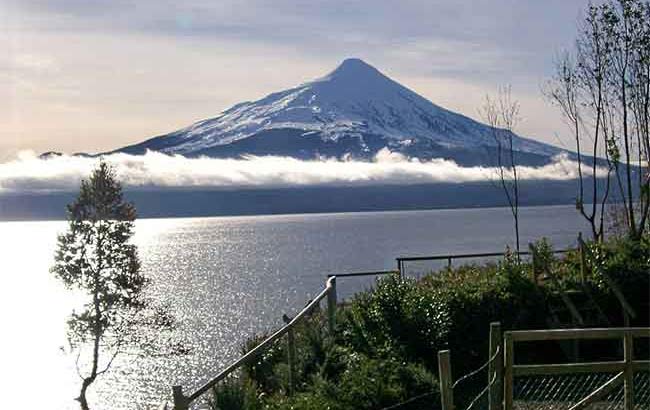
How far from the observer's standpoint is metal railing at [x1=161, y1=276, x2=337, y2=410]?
1040cm

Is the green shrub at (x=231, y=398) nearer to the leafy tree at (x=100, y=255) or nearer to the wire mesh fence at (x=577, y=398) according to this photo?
the wire mesh fence at (x=577, y=398)

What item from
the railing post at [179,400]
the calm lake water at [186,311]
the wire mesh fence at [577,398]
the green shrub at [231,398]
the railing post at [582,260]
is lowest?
the calm lake water at [186,311]

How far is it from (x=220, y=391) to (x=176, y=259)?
508 ft

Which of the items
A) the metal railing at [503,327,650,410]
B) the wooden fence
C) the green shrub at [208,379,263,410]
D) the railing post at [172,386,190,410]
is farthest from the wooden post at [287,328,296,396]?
the metal railing at [503,327,650,410]

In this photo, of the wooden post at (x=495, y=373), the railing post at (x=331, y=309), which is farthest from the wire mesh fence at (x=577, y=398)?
the railing post at (x=331, y=309)

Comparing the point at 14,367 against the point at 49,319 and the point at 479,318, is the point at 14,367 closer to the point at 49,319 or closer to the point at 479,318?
the point at 49,319

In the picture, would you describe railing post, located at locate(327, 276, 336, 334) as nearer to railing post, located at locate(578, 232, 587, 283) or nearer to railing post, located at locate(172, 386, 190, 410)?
→ railing post, located at locate(578, 232, 587, 283)

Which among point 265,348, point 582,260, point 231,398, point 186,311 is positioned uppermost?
point 582,260

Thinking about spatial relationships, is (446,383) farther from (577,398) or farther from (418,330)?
(418,330)

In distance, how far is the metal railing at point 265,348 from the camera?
1040 cm

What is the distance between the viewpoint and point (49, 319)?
3767 inches

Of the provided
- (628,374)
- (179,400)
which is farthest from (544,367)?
(179,400)

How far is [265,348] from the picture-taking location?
48.7ft

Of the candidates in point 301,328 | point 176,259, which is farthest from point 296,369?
point 176,259
